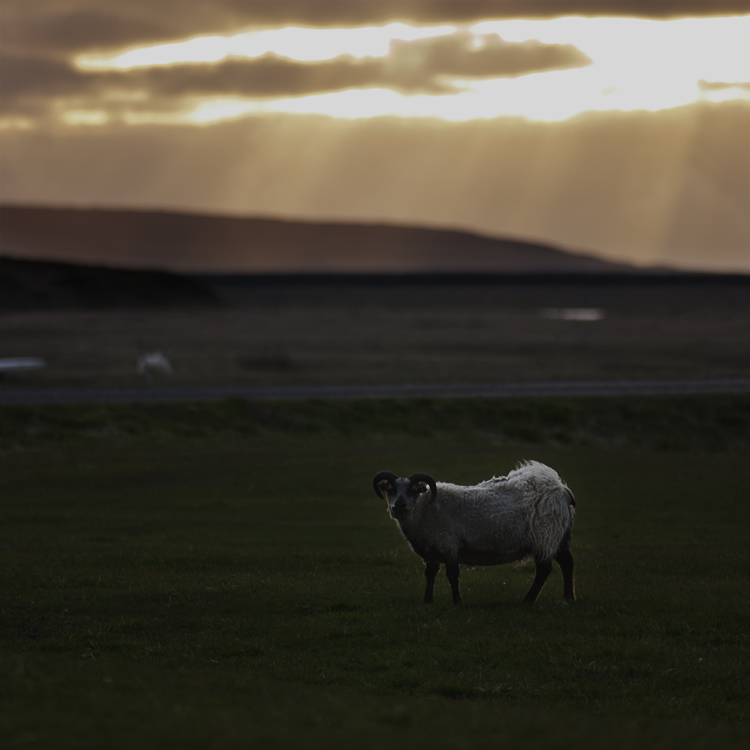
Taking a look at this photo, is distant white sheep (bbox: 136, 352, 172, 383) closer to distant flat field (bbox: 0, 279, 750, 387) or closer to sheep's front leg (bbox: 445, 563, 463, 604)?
distant flat field (bbox: 0, 279, 750, 387)

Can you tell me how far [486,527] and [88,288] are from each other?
16035 centimetres

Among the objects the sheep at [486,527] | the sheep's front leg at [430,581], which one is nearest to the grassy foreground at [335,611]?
the sheep's front leg at [430,581]

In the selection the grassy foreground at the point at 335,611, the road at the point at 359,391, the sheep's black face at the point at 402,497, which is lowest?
the road at the point at 359,391

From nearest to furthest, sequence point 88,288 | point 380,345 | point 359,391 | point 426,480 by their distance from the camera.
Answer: point 426,480
point 359,391
point 380,345
point 88,288

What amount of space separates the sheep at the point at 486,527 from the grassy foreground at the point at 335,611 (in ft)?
2.11

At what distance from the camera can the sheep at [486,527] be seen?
48.5ft

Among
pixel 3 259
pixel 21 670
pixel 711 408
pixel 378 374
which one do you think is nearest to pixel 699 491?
pixel 711 408

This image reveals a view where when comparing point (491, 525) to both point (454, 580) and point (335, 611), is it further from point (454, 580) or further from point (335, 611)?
point (335, 611)

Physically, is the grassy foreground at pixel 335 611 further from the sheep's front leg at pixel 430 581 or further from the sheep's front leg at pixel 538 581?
the sheep's front leg at pixel 430 581

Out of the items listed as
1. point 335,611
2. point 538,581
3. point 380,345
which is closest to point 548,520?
point 538,581

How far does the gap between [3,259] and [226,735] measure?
7339 inches

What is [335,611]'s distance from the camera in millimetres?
14586

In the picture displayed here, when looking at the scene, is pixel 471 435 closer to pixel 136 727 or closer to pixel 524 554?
pixel 524 554

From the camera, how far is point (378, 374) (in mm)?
58969
